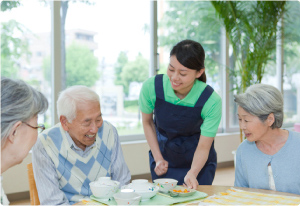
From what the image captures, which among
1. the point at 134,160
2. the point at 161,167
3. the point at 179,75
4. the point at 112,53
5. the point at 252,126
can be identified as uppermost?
the point at 112,53

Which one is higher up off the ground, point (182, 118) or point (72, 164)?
point (182, 118)

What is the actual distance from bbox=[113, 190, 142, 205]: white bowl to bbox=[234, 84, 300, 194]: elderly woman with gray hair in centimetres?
77

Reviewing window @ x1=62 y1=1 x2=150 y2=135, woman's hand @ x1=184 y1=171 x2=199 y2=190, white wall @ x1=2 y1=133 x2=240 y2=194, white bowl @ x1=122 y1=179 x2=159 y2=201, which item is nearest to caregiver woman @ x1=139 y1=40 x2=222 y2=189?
woman's hand @ x1=184 y1=171 x2=199 y2=190

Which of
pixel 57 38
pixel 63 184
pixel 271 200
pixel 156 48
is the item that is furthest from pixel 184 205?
pixel 156 48

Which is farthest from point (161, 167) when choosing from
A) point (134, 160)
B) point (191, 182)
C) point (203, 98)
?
point (134, 160)

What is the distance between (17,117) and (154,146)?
130 centimetres

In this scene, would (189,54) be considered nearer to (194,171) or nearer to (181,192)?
(194,171)

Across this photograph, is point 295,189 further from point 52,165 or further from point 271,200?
point 52,165

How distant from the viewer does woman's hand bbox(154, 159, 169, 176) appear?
245cm

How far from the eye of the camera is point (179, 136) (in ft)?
8.36

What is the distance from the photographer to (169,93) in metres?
2.51

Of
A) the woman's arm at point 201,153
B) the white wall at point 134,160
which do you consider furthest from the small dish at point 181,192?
the white wall at point 134,160

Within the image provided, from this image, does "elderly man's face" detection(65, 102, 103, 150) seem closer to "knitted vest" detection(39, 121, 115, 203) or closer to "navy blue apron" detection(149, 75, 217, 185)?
"knitted vest" detection(39, 121, 115, 203)

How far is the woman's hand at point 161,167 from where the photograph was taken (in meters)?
2.45
